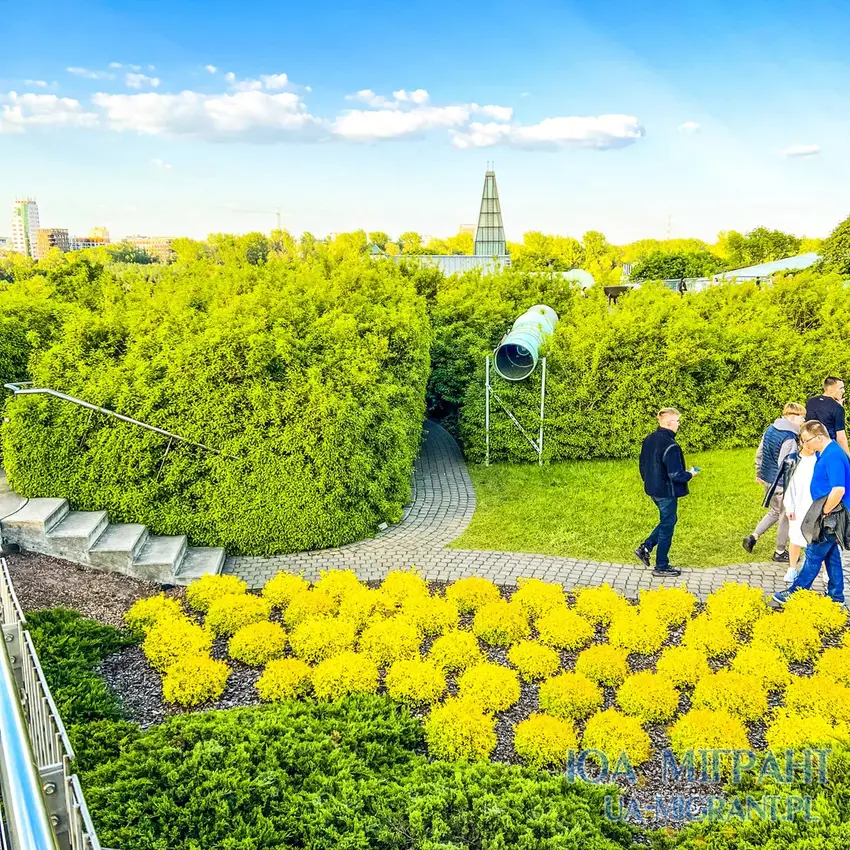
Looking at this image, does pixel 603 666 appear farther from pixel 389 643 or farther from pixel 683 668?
pixel 389 643

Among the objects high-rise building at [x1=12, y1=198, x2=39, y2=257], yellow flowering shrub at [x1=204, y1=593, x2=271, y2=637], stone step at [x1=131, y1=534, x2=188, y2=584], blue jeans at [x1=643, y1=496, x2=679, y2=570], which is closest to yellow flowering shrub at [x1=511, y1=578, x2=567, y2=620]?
blue jeans at [x1=643, y1=496, x2=679, y2=570]

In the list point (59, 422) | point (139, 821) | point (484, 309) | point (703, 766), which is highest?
point (484, 309)

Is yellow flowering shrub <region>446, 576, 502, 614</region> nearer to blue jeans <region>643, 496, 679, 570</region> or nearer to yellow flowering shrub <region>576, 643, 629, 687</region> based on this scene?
yellow flowering shrub <region>576, 643, 629, 687</region>

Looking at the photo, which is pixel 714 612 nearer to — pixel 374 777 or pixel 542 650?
pixel 542 650

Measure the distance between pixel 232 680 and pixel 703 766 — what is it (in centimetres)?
363

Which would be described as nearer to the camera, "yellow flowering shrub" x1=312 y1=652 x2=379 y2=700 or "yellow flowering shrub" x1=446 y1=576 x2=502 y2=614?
"yellow flowering shrub" x1=312 y1=652 x2=379 y2=700

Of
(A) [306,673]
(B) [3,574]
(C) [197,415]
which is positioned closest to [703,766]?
(A) [306,673]

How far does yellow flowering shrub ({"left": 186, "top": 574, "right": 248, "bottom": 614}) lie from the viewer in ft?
22.0

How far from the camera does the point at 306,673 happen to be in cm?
542

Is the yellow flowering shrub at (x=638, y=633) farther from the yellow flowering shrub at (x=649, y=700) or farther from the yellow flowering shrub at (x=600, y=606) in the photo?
the yellow flowering shrub at (x=649, y=700)

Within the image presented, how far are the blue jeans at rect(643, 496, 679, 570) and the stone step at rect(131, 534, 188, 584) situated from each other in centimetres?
534

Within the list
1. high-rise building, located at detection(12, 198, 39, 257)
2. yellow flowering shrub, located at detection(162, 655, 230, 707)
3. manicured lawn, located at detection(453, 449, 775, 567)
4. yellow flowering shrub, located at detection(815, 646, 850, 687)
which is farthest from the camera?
high-rise building, located at detection(12, 198, 39, 257)

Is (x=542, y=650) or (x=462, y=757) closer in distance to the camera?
(x=462, y=757)

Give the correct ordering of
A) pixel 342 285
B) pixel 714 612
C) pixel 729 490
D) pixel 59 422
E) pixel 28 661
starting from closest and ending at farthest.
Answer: pixel 28 661 < pixel 714 612 < pixel 59 422 < pixel 729 490 < pixel 342 285
